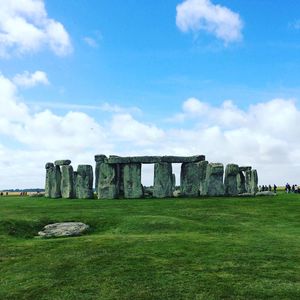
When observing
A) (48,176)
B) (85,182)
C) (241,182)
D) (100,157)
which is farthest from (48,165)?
(241,182)

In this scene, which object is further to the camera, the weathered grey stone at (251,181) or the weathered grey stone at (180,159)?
the weathered grey stone at (251,181)

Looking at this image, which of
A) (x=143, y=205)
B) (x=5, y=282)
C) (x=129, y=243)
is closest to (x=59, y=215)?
(x=143, y=205)

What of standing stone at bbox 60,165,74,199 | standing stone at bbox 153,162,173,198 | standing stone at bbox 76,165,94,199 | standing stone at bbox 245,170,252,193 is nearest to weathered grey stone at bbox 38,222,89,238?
standing stone at bbox 153,162,173,198

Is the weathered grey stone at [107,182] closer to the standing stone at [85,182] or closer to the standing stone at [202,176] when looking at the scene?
the standing stone at [85,182]

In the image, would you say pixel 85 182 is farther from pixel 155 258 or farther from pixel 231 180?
pixel 155 258

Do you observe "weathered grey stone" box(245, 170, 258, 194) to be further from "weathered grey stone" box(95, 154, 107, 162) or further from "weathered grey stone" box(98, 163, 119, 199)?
"weathered grey stone" box(95, 154, 107, 162)

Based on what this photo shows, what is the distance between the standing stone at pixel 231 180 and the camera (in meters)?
40.8

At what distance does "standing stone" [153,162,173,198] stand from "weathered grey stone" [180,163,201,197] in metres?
1.24

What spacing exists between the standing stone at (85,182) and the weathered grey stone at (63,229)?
1695cm

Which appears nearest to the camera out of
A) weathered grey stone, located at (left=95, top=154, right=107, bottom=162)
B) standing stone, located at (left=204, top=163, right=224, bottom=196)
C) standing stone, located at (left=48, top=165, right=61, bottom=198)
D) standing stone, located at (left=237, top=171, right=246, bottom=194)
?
standing stone, located at (left=204, top=163, right=224, bottom=196)

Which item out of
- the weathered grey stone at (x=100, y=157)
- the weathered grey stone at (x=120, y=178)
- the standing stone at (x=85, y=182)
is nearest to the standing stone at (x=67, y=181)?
the standing stone at (x=85, y=182)

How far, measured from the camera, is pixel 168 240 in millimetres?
19188

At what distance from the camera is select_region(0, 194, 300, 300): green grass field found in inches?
529

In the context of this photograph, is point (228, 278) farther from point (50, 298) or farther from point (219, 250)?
point (50, 298)
